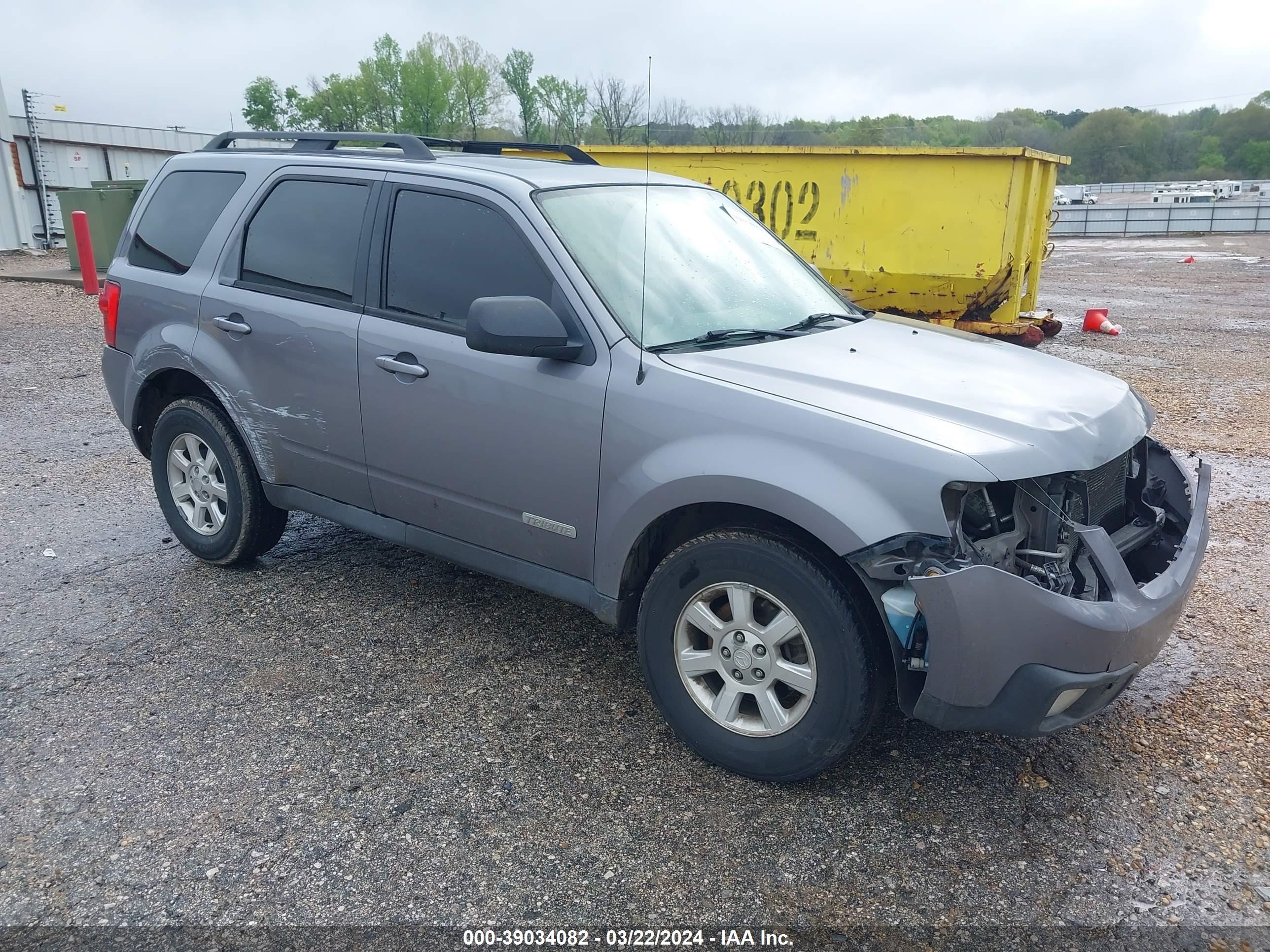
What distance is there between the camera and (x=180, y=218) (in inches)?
183

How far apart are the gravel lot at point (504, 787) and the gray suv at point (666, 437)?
1.05 ft

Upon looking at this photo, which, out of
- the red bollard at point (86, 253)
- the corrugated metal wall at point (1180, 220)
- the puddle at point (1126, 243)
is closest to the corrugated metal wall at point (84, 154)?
the red bollard at point (86, 253)

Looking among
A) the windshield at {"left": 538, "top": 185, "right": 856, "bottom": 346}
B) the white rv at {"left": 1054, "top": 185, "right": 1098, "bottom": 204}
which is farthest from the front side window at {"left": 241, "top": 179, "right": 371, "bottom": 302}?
the white rv at {"left": 1054, "top": 185, "right": 1098, "bottom": 204}

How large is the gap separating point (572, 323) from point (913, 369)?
1.15m

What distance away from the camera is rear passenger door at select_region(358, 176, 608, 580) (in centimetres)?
333

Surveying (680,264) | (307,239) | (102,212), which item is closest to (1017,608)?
(680,264)

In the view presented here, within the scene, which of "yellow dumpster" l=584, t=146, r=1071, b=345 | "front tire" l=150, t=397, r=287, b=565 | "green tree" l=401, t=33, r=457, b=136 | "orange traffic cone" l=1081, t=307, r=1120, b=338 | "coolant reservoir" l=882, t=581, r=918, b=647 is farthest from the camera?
"green tree" l=401, t=33, r=457, b=136

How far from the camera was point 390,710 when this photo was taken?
354cm

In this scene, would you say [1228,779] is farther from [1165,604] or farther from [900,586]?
[900,586]

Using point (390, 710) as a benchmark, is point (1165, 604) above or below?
above

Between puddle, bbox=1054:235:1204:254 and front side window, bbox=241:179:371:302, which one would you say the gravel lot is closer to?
front side window, bbox=241:179:371:302

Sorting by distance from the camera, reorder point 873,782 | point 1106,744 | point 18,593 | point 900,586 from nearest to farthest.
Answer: point 900,586 < point 873,782 < point 1106,744 < point 18,593

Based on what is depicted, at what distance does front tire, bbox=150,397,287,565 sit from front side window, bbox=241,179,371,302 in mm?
726

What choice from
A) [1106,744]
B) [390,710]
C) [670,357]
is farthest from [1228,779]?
[390,710]
